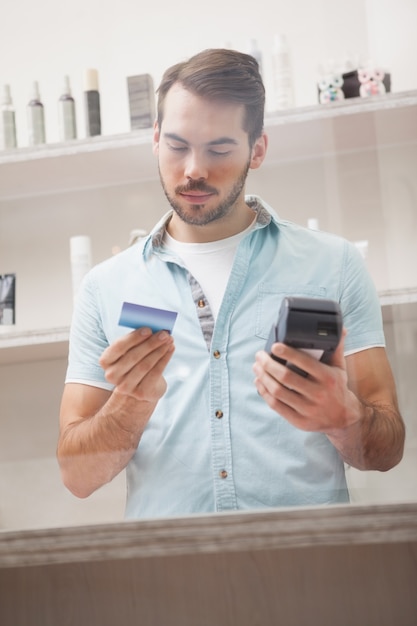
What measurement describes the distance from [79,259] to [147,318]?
0.20 m

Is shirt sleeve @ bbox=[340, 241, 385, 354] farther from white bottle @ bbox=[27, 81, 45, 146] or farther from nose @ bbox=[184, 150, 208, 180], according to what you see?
white bottle @ bbox=[27, 81, 45, 146]

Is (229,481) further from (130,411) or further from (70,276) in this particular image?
(70,276)

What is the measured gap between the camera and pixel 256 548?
107 cm

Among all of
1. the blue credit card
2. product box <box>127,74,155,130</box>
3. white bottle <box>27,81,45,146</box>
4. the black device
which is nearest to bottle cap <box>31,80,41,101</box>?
white bottle <box>27,81,45,146</box>

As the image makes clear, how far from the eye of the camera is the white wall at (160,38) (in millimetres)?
1129

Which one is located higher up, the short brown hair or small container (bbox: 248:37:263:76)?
small container (bbox: 248:37:263:76)

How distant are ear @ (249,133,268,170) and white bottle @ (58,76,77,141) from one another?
275mm

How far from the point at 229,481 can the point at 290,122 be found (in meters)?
0.51

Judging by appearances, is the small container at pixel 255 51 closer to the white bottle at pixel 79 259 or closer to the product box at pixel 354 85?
the product box at pixel 354 85

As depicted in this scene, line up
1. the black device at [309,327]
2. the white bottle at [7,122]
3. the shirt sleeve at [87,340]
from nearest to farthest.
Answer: the black device at [309,327] < the shirt sleeve at [87,340] < the white bottle at [7,122]

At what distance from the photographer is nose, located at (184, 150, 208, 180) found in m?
1.08

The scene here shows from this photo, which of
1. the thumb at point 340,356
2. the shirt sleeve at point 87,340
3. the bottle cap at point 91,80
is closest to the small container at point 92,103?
the bottle cap at point 91,80

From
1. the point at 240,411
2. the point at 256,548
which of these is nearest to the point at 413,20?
the point at 240,411

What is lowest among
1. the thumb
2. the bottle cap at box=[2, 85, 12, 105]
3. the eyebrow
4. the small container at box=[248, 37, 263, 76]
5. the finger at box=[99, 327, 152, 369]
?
the thumb
